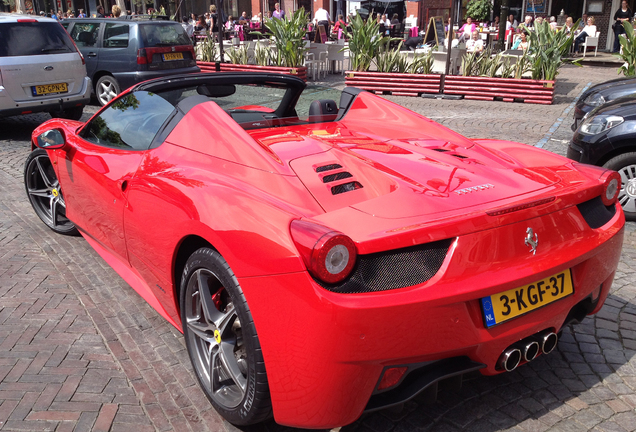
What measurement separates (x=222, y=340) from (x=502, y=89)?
1102 centimetres

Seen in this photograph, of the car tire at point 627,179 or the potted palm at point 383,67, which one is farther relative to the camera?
the potted palm at point 383,67

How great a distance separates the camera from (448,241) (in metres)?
2.12

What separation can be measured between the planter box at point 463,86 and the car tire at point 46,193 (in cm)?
938

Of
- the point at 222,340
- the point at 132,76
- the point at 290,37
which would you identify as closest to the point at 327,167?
the point at 222,340

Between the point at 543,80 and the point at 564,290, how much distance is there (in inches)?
414

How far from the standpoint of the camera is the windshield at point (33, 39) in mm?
8422

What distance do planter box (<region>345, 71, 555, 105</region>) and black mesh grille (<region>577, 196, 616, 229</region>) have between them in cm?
998

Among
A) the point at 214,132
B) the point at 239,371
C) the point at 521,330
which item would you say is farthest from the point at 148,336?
the point at 521,330

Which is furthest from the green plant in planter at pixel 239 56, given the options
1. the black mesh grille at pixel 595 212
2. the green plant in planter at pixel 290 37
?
the black mesh grille at pixel 595 212

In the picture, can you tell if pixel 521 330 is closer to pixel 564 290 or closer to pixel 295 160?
pixel 564 290

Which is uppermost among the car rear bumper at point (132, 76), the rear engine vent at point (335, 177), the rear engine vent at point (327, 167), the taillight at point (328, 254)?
the car rear bumper at point (132, 76)

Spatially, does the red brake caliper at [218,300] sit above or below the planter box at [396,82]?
below

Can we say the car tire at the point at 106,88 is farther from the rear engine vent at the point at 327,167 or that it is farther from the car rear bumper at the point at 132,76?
the rear engine vent at the point at 327,167

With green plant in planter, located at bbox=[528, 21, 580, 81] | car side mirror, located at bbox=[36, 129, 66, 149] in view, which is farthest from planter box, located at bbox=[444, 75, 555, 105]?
car side mirror, located at bbox=[36, 129, 66, 149]
